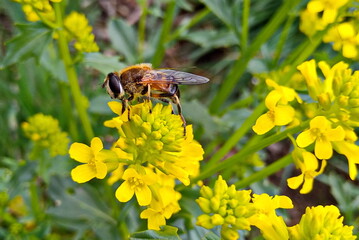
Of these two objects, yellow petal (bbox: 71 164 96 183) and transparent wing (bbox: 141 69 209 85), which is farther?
transparent wing (bbox: 141 69 209 85)

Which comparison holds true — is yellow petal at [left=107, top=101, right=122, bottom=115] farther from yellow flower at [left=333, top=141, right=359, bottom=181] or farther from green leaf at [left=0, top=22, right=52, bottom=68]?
yellow flower at [left=333, top=141, right=359, bottom=181]

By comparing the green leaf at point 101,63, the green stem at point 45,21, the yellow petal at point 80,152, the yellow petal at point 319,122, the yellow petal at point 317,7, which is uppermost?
the green stem at point 45,21

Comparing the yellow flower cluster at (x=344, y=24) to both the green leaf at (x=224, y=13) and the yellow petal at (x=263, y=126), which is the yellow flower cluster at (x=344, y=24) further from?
the green leaf at (x=224, y=13)

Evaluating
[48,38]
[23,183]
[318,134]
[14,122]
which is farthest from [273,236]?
[14,122]

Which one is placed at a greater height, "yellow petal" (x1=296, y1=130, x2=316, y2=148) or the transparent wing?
the transparent wing

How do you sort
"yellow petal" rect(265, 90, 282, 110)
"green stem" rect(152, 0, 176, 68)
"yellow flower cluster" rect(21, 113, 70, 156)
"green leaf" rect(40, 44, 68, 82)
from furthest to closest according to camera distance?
"green stem" rect(152, 0, 176, 68), "green leaf" rect(40, 44, 68, 82), "yellow flower cluster" rect(21, 113, 70, 156), "yellow petal" rect(265, 90, 282, 110)

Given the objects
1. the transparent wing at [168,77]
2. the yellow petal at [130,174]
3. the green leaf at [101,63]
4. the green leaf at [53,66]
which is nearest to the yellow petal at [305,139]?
the transparent wing at [168,77]

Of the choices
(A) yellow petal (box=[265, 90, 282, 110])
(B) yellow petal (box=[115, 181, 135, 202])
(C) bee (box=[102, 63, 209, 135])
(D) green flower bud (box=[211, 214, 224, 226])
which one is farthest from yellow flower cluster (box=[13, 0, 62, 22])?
(D) green flower bud (box=[211, 214, 224, 226])
